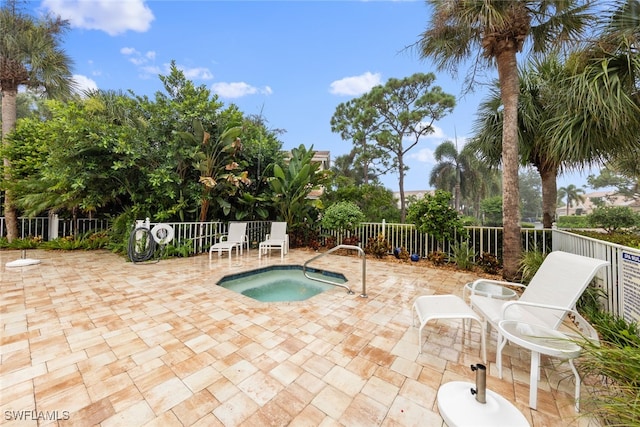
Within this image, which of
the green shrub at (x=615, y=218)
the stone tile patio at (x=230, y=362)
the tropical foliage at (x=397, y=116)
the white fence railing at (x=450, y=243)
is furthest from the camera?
the tropical foliage at (x=397, y=116)

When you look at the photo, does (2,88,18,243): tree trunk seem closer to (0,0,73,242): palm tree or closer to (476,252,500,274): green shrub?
(0,0,73,242): palm tree

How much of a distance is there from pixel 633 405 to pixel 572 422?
23.8 inches

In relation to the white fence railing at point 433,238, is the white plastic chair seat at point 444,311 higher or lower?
lower

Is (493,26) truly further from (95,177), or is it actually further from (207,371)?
(95,177)

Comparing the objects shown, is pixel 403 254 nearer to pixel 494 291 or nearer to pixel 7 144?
pixel 494 291

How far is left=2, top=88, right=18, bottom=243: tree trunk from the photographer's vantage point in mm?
8017

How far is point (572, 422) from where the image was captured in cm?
168

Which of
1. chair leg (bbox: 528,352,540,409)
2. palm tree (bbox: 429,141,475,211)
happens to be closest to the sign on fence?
chair leg (bbox: 528,352,540,409)

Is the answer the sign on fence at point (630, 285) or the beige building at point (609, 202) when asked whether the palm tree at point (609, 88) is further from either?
the beige building at point (609, 202)

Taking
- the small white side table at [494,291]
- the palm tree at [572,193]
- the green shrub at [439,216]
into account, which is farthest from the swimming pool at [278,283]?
the palm tree at [572,193]

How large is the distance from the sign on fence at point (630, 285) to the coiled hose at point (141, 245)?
29.2ft

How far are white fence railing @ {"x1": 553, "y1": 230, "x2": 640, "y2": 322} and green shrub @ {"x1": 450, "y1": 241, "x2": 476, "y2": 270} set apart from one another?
269cm

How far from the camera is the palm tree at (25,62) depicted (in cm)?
742

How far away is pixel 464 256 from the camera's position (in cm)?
636
